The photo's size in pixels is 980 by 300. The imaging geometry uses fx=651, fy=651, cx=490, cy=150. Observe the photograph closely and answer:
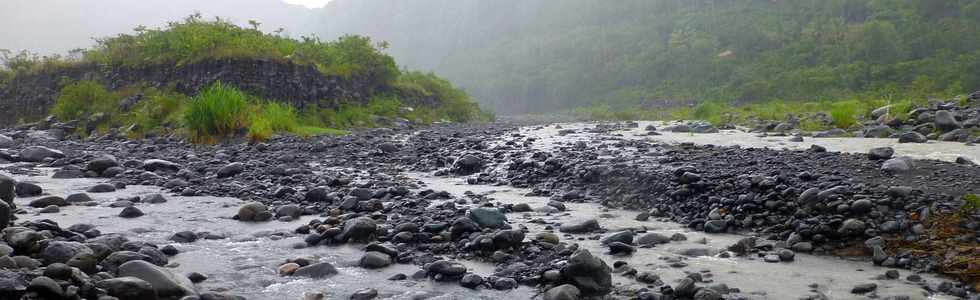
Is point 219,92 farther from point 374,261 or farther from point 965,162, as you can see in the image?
point 965,162

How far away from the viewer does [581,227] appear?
539 centimetres

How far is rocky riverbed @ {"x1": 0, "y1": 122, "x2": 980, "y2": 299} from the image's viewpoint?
3799 mm

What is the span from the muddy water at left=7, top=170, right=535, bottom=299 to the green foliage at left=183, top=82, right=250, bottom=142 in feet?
19.1

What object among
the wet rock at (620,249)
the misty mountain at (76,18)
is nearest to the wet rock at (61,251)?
the wet rock at (620,249)

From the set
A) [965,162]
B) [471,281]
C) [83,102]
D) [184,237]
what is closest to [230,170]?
[184,237]

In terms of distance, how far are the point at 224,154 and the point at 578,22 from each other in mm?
75124

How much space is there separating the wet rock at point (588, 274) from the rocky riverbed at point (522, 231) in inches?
0.4

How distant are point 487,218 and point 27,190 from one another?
5.06m

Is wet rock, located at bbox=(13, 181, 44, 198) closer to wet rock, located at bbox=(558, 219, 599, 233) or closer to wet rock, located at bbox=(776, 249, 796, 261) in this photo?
wet rock, located at bbox=(558, 219, 599, 233)

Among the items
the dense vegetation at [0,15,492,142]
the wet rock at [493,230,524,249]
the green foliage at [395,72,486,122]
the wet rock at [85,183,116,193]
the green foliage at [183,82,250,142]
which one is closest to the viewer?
the wet rock at [493,230,524,249]

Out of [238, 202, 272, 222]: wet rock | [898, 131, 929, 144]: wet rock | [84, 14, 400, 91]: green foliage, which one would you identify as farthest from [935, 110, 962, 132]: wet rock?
[84, 14, 400, 91]: green foliage

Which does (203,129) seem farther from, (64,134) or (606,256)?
(606,256)

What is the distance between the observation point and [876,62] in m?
36.6

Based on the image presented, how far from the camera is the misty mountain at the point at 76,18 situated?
80.8 m
